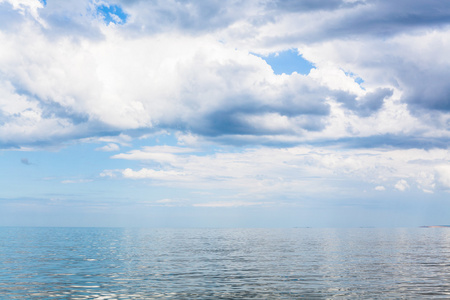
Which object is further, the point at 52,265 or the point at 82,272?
the point at 52,265

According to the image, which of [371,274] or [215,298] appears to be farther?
[371,274]

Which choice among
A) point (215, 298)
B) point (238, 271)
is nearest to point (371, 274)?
point (238, 271)

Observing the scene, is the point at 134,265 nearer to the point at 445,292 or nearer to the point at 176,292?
the point at 176,292

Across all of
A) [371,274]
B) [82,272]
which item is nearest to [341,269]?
[371,274]

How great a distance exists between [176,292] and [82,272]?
62.8 ft

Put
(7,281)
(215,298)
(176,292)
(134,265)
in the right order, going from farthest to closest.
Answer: (134,265) → (7,281) → (176,292) → (215,298)

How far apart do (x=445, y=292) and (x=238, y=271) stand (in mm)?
23586

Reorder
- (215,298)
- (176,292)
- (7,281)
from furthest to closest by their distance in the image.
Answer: (7,281), (176,292), (215,298)

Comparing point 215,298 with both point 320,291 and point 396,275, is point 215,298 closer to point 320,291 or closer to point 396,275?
point 320,291

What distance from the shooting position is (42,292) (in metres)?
37.4

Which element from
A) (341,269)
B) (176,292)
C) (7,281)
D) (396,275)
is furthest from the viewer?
(341,269)

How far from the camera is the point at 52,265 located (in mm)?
57719

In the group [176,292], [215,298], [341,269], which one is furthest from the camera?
[341,269]

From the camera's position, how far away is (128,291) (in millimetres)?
37844
